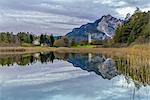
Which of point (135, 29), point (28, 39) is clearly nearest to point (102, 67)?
point (135, 29)

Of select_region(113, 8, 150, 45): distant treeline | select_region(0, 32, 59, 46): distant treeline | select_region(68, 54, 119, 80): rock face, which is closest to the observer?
select_region(68, 54, 119, 80): rock face

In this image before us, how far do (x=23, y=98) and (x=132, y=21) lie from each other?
4210 centimetres

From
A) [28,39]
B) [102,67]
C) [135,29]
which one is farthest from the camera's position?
[28,39]

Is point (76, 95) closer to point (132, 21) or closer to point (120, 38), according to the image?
point (132, 21)

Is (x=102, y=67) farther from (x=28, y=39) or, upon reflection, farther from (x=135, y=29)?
(x=28, y=39)

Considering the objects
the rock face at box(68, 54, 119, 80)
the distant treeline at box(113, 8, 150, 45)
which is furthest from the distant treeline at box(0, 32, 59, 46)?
the rock face at box(68, 54, 119, 80)

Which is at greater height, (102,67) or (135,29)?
(135,29)

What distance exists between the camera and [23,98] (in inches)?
348

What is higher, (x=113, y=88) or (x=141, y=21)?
(x=141, y=21)

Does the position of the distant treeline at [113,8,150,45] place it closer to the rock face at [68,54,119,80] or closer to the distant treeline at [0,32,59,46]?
the rock face at [68,54,119,80]

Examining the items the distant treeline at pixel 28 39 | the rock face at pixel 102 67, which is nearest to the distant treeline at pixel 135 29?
the rock face at pixel 102 67

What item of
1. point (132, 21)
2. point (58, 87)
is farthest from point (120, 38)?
point (58, 87)

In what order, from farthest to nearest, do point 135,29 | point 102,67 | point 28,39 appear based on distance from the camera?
point 28,39 < point 135,29 < point 102,67

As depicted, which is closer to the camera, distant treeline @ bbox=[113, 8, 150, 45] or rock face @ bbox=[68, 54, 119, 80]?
rock face @ bbox=[68, 54, 119, 80]
